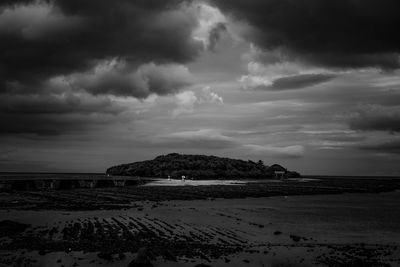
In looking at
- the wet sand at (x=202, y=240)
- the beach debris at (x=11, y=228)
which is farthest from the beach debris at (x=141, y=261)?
the beach debris at (x=11, y=228)

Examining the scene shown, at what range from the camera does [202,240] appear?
84.2 ft

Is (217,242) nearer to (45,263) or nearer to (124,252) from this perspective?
(124,252)

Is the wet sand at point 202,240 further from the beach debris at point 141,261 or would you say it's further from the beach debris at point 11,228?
the beach debris at point 141,261

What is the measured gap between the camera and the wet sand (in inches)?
776

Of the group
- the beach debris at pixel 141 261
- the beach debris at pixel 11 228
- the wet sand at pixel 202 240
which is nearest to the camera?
the beach debris at pixel 141 261

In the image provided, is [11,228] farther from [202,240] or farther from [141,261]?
[141,261]

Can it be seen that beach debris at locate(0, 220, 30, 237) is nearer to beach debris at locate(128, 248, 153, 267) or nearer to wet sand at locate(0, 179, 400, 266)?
wet sand at locate(0, 179, 400, 266)

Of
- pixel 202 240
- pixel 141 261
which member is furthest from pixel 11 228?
pixel 141 261

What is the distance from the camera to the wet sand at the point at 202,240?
19703 mm

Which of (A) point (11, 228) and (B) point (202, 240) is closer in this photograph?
(B) point (202, 240)

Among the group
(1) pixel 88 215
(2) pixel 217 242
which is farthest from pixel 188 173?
(2) pixel 217 242

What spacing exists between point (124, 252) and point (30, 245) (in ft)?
19.4

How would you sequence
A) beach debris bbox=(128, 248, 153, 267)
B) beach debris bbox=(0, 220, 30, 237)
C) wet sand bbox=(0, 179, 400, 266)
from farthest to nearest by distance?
beach debris bbox=(0, 220, 30, 237), wet sand bbox=(0, 179, 400, 266), beach debris bbox=(128, 248, 153, 267)

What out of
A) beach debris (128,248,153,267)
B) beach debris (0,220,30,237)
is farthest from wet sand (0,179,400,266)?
beach debris (128,248,153,267)
